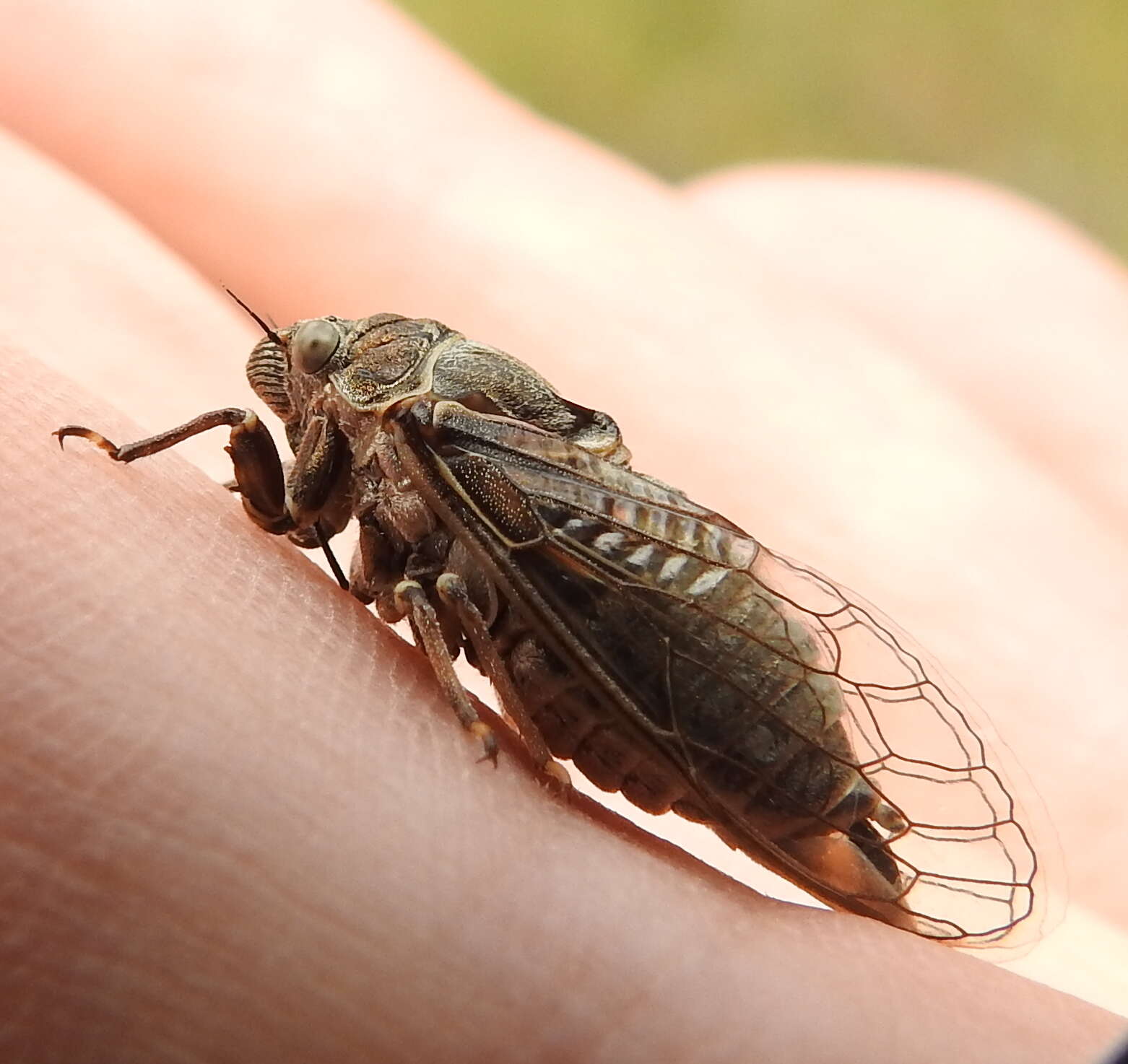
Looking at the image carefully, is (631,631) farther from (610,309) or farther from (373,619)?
(610,309)

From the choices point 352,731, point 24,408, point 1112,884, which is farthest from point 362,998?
point 1112,884

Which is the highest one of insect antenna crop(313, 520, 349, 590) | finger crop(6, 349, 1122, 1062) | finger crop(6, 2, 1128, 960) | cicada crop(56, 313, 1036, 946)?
finger crop(6, 2, 1128, 960)

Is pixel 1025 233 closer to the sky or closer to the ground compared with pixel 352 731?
closer to the sky

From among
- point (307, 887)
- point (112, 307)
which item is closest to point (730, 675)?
point (307, 887)

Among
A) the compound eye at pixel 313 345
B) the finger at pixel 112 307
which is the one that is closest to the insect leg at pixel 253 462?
the compound eye at pixel 313 345

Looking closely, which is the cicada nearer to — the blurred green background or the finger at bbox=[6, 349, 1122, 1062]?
the finger at bbox=[6, 349, 1122, 1062]

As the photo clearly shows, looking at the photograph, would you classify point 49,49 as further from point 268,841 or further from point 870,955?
point 870,955

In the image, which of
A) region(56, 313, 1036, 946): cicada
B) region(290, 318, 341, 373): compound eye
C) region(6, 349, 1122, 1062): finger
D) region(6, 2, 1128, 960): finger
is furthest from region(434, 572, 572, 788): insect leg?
region(6, 2, 1128, 960): finger
